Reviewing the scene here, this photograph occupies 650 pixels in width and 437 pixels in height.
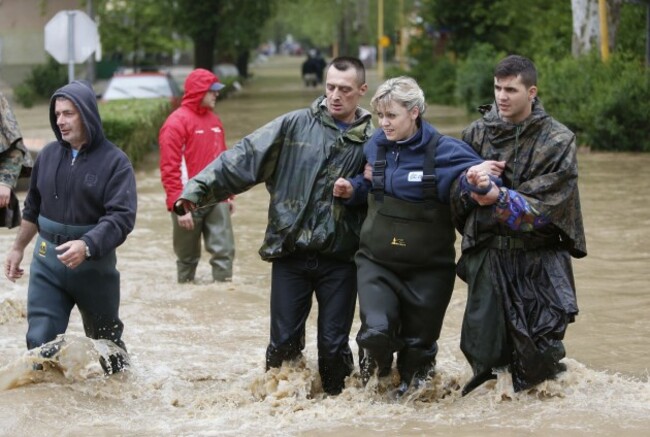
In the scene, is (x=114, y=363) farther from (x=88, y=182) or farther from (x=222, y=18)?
(x=222, y=18)

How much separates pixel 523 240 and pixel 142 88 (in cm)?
2330

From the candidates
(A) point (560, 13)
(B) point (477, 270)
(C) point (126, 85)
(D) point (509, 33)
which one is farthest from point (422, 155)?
(D) point (509, 33)

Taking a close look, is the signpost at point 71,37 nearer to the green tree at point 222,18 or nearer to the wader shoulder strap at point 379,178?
the wader shoulder strap at point 379,178

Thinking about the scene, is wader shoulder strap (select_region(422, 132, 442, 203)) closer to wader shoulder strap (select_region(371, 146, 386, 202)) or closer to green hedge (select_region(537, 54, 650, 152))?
wader shoulder strap (select_region(371, 146, 386, 202))

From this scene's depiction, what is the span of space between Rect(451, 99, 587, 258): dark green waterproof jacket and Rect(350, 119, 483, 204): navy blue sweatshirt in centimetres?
9

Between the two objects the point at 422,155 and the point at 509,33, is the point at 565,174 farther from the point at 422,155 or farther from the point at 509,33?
the point at 509,33

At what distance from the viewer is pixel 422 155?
652cm

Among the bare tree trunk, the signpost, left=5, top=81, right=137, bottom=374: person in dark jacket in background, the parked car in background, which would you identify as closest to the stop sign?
the signpost

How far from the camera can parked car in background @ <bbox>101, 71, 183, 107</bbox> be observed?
28.4m

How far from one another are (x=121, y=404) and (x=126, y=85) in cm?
2261

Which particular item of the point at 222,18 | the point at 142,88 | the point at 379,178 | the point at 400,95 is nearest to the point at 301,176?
the point at 379,178

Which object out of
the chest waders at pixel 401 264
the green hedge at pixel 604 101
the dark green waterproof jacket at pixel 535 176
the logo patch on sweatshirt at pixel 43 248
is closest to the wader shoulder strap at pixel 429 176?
the chest waders at pixel 401 264

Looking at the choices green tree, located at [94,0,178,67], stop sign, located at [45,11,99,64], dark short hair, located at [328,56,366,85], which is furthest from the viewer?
green tree, located at [94,0,178,67]

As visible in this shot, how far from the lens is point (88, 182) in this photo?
22.3ft
